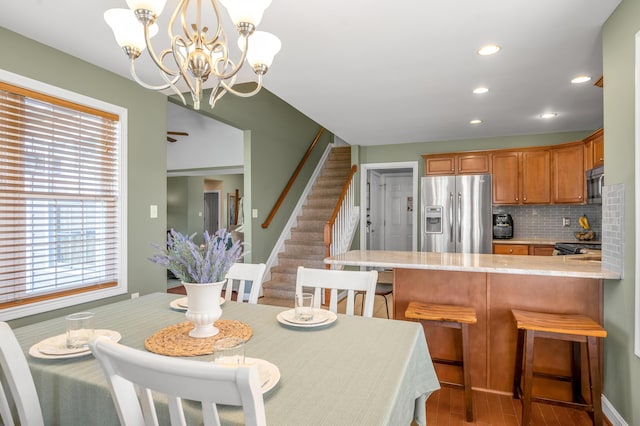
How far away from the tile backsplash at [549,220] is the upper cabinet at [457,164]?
75 cm

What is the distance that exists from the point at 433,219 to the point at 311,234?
191 cm

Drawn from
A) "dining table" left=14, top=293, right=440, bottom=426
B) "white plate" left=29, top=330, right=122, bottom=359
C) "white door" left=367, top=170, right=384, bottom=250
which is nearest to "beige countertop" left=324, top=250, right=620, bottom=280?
"dining table" left=14, top=293, right=440, bottom=426

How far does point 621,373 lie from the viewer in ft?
6.67

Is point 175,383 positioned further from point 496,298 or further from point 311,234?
point 311,234

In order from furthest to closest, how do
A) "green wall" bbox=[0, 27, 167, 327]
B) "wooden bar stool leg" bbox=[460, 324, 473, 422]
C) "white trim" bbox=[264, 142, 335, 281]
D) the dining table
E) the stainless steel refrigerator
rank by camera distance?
"white trim" bbox=[264, 142, 335, 281] < the stainless steel refrigerator < "green wall" bbox=[0, 27, 167, 327] < "wooden bar stool leg" bbox=[460, 324, 473, 422] < the dining table

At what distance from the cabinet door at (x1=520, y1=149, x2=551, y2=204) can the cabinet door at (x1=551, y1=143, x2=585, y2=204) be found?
69 millimetres

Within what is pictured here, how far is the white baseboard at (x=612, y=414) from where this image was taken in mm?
2011

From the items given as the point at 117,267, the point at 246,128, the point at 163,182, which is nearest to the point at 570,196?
the point at 246,128

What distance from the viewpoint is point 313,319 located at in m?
1.63

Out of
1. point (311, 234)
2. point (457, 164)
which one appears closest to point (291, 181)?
point (311, 234)

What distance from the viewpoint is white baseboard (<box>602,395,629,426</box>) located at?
6.60 feet

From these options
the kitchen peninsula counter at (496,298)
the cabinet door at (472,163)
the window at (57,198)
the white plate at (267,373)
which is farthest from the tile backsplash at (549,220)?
the white plate at (267,373)

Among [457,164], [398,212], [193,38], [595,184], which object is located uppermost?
[193,38]

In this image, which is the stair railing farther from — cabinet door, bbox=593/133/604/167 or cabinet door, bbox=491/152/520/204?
cabinet door, bbox=593/133/604/167
